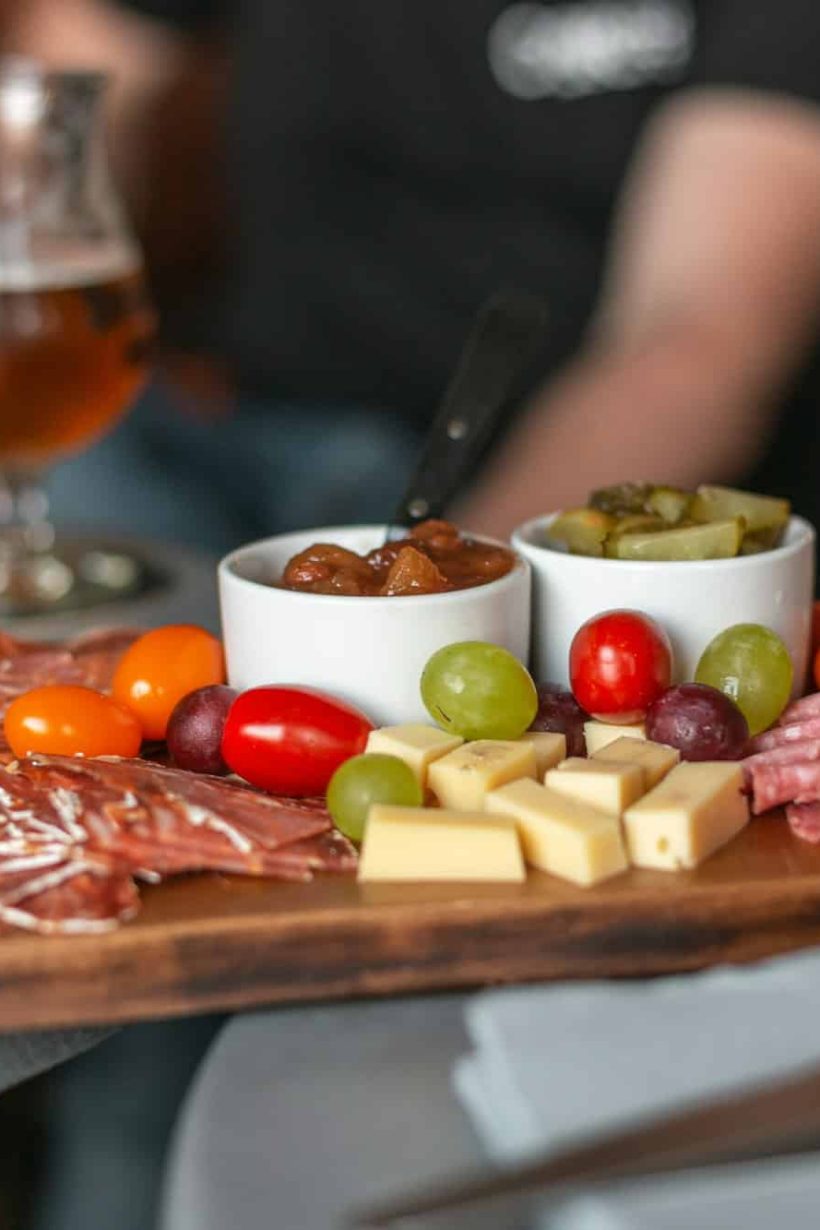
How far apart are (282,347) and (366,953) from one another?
201 cm

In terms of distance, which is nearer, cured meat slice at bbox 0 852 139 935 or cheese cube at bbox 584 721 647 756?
cured meat slice at bbox 0 852 139 935

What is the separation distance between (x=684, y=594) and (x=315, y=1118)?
404mm

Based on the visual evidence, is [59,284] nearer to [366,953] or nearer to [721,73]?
[366,953]

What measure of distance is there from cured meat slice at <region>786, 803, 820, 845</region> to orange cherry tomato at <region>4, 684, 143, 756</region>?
0.37 meters

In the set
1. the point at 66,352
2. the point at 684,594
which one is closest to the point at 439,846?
the point at 684,594

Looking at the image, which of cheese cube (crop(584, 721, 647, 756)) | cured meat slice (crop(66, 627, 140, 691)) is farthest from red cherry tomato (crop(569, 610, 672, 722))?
cured meat slice (crop(66, 627, 140, 691))

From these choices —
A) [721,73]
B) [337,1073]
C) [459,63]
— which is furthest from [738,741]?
[459,63]

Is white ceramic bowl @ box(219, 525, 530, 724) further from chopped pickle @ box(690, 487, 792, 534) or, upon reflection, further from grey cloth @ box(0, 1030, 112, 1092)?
grey cloth @ box(0, 1030, 112, 1092)

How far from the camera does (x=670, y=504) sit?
99 centimetres

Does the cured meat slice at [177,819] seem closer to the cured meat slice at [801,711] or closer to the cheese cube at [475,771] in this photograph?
the cheese cube at [475,771]

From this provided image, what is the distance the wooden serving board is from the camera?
72cm

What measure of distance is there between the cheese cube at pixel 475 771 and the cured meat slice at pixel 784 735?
14 cm

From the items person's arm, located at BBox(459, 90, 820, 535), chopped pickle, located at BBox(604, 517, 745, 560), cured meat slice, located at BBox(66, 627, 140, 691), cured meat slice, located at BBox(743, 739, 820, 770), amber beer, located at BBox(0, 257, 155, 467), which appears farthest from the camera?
person's arm, located at BBox(459, 90, 820, 535)

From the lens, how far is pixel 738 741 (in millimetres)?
834
